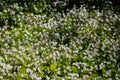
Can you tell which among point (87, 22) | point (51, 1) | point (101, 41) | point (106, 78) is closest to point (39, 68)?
point (106, 78)

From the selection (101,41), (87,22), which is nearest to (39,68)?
(101,41)

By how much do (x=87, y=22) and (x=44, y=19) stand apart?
156 cm

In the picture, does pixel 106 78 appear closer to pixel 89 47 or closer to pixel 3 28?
pixel 89 47

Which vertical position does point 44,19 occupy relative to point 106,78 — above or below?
above

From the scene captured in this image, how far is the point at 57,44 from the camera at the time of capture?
10.6m

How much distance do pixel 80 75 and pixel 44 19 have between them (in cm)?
338

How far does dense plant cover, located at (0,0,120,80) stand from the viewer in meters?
9.12

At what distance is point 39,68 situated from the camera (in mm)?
9031

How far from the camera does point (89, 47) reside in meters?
10.7

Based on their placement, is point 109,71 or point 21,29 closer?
point 109,71

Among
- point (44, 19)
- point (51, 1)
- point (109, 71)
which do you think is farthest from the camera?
point (51, 1)

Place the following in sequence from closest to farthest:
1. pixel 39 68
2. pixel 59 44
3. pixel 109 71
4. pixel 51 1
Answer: pixel 39 68, pixel 109 71, pixel 59 44, pixel 51 1

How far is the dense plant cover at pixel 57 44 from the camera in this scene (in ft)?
29.9

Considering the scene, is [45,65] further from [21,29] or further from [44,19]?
[44,19]
